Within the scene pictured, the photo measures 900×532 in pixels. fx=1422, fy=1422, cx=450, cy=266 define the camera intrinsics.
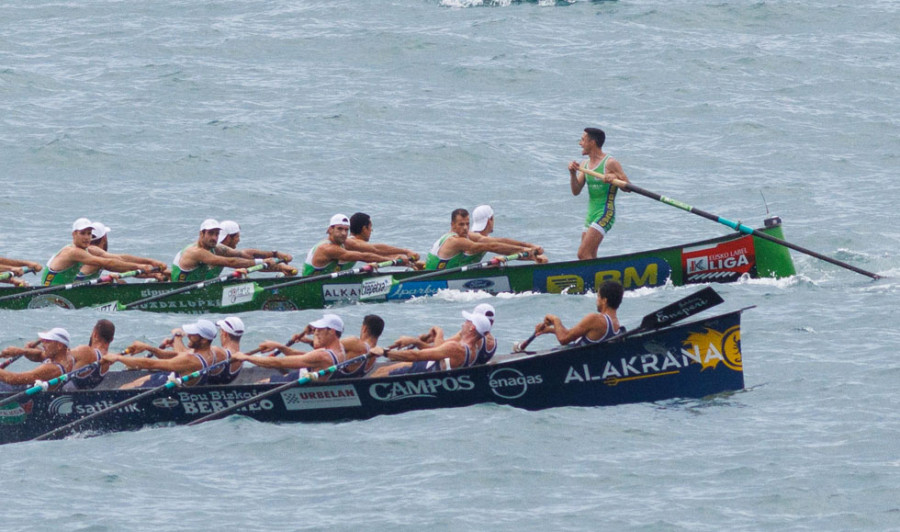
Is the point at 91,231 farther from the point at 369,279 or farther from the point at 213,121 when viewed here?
the point at 213,121

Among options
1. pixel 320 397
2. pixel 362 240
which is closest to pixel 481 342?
pixel 320 397

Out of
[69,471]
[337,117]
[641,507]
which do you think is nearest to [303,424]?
[69,471]

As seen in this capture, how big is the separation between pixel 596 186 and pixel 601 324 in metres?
5.94

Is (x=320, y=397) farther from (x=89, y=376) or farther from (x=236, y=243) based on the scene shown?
(x=236, y=243)

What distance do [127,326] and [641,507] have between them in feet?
32.6

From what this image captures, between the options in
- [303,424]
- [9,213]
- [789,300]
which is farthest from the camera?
[9,213]

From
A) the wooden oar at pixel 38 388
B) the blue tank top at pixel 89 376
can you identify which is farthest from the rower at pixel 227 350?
the wooden oar at pixel 38 388

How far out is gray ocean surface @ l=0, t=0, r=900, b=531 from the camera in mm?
13766

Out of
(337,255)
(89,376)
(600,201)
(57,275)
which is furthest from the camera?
(57,275)

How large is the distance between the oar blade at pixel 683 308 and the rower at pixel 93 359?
6208 millimetres

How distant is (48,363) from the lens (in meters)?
16.2

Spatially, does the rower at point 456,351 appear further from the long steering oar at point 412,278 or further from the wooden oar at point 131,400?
the long steering oar at point 412,278

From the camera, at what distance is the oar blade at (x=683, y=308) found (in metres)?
15.3

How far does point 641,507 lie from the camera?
13289 mm
